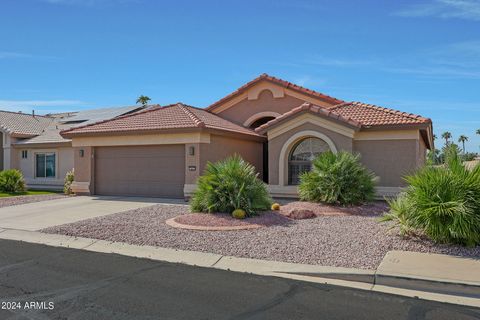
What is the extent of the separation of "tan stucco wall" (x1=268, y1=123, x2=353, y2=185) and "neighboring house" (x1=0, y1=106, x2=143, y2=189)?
42.1 feet

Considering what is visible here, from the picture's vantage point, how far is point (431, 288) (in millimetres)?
6145

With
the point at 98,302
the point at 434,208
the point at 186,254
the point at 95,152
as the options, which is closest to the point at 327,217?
the point at 434,208

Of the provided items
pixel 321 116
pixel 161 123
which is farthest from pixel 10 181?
pixel 321 116

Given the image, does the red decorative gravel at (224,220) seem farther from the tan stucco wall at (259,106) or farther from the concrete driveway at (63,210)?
the tan stucco wall at (259,106)

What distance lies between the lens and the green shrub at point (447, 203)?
25.8 feet

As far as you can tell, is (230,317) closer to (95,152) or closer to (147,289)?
(147,289)

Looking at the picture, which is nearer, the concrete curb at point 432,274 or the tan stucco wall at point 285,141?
the concrete curb at point 432,274

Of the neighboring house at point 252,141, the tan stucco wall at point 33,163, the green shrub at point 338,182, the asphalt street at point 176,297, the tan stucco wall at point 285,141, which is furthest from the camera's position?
the tan stucco wall at point 33,163

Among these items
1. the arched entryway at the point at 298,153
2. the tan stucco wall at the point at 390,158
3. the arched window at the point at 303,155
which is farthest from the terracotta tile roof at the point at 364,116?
the arched window at the point at 303,155

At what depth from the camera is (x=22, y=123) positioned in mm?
29156

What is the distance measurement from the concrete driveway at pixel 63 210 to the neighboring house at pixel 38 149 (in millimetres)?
7005

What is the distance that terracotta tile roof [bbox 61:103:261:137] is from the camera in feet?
55.9

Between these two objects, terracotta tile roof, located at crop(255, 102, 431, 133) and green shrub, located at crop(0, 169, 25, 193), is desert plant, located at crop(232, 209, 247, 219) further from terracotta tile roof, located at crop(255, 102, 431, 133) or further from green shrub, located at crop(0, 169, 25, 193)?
green shrub, located at crop(0, 169, 25, 193)

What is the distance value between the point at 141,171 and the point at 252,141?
557 centimetres
